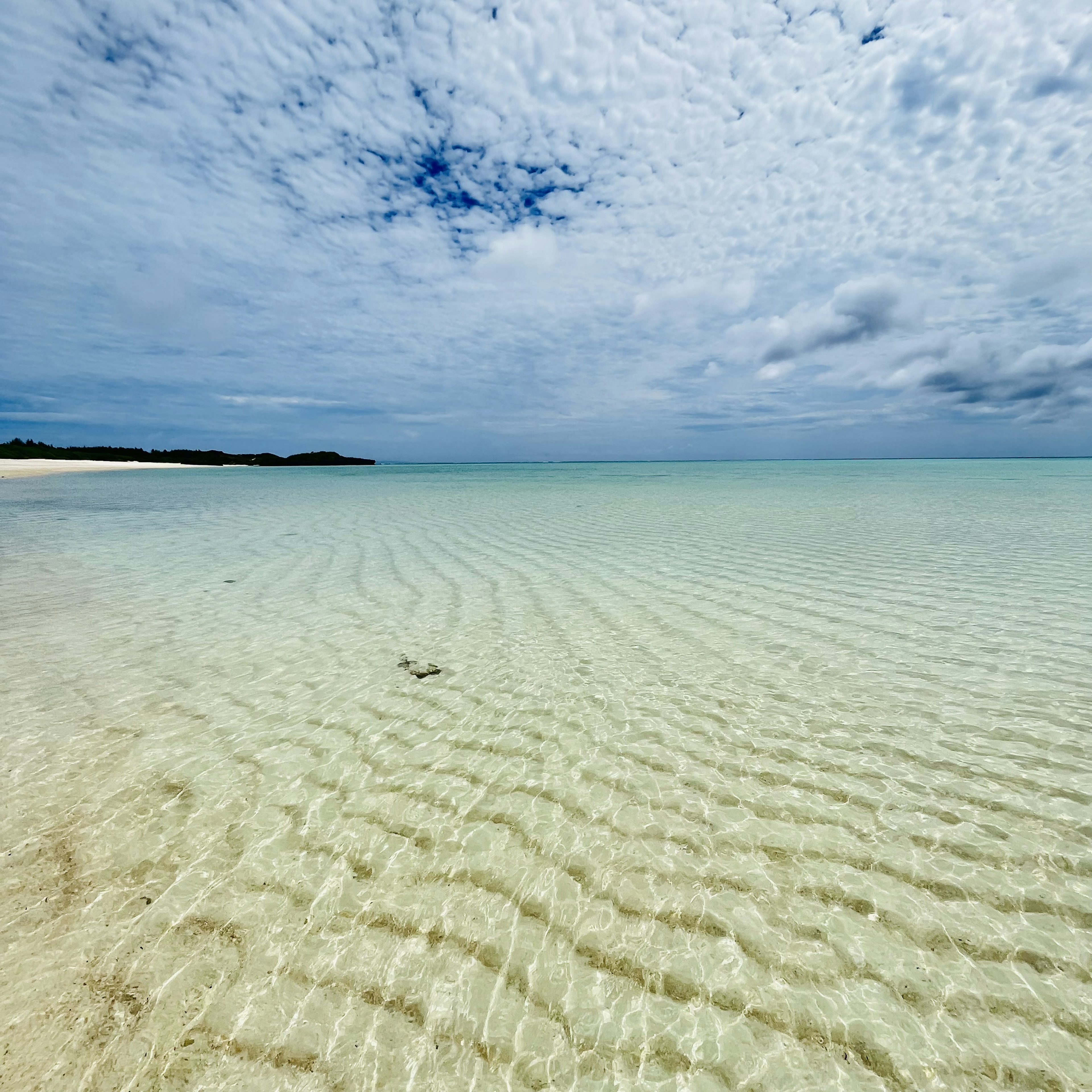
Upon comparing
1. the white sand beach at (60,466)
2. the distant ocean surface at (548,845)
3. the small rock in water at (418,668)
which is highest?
the white sand beach at (60,466)

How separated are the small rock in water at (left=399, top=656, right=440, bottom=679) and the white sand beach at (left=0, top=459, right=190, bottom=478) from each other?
201ft

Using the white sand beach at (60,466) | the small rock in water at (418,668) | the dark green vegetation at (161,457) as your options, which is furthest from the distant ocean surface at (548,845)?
the dark green vegetation at (161,457)

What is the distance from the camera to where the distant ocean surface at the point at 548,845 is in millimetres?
2557

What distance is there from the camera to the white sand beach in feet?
183

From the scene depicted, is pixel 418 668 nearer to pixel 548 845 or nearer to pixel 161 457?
pixel 548 845

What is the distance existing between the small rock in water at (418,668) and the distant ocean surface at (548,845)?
6.8 inches

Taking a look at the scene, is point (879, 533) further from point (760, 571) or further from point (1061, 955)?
point (1061, 955)

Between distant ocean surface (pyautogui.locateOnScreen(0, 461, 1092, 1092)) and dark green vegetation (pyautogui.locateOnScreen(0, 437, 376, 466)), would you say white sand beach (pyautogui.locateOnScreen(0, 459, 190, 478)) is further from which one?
distant ocean surface (pyautogui.locateOnScreen(0, 461, 1092, 1092))

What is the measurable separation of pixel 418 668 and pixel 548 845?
340 cm

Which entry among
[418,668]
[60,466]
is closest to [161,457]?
[60,466]

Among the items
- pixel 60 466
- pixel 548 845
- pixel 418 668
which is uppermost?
pixel 60 466

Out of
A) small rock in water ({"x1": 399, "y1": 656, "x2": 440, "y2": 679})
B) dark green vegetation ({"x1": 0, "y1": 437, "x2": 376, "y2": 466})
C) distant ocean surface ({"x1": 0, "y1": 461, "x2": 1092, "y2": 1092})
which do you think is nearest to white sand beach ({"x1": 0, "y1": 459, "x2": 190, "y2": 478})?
dark green vegetation ({"x1": 0, "y1": 437, "x2": 376, "y2": 466})

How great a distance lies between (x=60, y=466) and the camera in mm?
71438

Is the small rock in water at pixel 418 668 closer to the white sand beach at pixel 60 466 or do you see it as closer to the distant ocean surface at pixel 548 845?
the distant ocean surface at pixel 548 845
